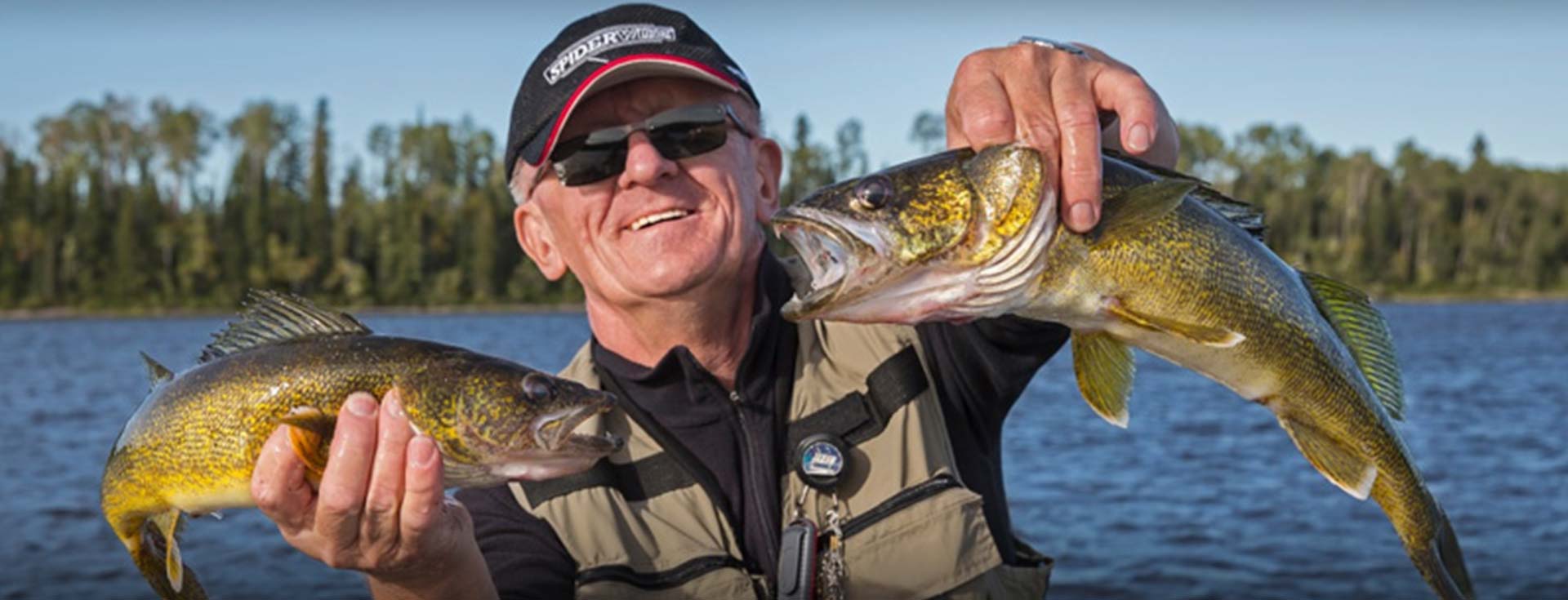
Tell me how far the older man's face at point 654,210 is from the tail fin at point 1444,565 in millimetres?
1956

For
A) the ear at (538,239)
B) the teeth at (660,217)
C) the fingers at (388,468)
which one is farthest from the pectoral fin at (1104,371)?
the ear at (538,239)

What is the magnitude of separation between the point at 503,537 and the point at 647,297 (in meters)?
0.79

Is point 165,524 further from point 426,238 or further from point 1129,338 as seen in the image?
point 426,238

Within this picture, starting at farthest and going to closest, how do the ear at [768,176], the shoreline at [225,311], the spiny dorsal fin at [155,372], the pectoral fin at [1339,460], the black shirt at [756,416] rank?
the shoreline at [225,311] → the ear at [768,176] → the black shirt at [756,416] → the spiny dorsal fin at [155,372] → the pectoral fin at [1339,460]

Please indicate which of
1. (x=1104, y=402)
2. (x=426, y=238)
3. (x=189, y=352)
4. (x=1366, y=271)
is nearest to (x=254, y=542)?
(x=1104, y=402)

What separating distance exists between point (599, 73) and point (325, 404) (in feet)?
4.17

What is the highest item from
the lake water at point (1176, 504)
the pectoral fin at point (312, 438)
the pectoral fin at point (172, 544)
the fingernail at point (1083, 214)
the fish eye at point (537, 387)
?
the fingernail at point (1083, 214)

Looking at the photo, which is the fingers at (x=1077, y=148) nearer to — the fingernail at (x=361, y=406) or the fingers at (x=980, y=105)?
the fingers at (x=980, y=105)

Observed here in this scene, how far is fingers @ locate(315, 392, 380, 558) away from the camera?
2857mm

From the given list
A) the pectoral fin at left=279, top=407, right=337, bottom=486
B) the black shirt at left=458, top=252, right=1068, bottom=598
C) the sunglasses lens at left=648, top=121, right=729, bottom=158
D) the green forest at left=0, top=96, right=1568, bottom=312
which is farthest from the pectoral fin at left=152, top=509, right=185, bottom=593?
the green forest at left=0, top=96, right=1568, bottom=312

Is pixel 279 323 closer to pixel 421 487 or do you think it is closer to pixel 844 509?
pixel 421 487

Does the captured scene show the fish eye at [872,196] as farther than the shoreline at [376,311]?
No

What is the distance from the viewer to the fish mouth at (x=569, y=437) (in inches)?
124

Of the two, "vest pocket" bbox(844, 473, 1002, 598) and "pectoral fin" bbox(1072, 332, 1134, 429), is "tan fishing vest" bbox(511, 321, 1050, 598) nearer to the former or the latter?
"vest pocket" bbox(844, 473, 1002, 598)
